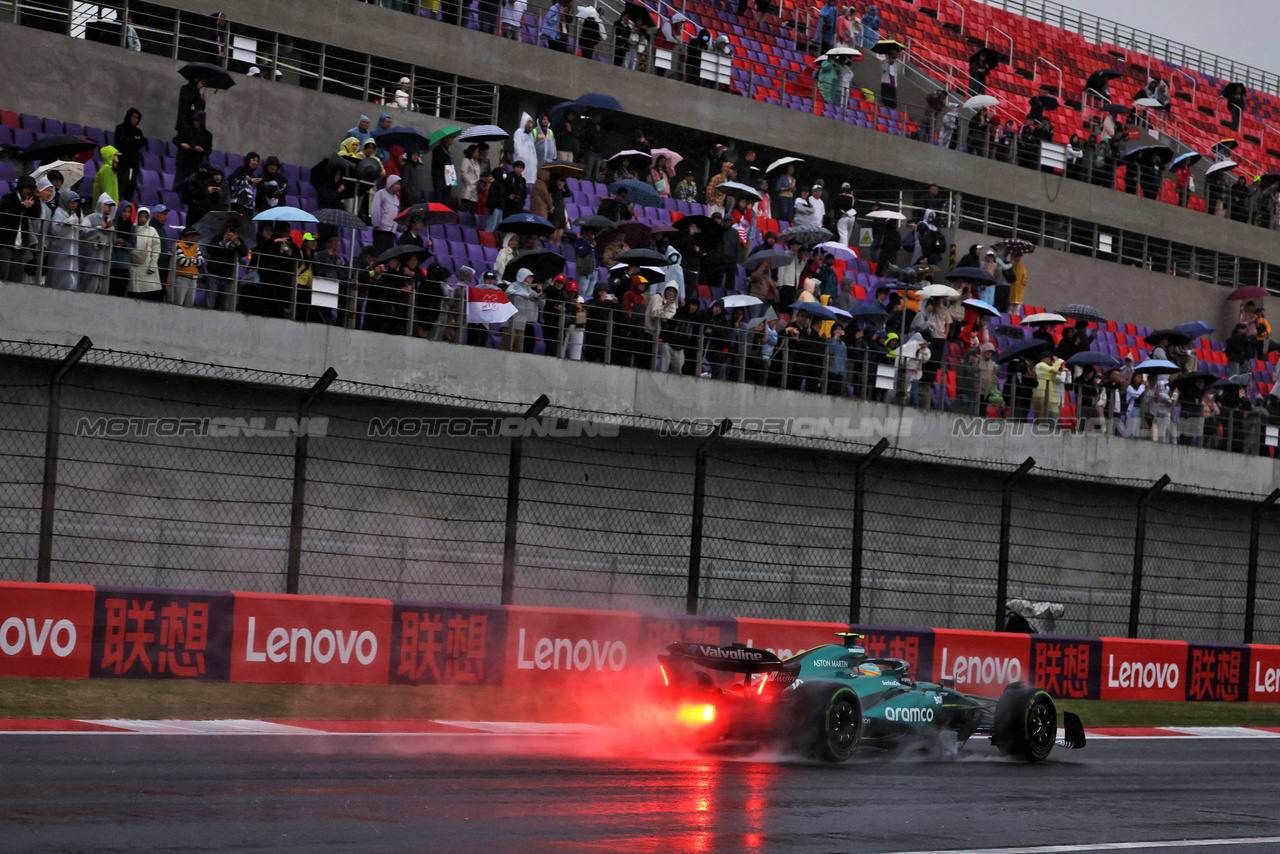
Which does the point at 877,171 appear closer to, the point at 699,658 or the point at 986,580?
the point at 986,580

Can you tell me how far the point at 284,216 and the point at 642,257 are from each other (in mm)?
4326

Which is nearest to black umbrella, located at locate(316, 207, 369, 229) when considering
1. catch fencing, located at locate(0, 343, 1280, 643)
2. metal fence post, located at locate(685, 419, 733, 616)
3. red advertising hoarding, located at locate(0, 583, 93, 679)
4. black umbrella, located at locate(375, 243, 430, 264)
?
black umbrella, located at locate(375, 243, 430, 264)

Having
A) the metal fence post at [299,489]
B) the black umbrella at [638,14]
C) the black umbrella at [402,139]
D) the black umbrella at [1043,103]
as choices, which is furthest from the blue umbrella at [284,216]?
the black umbrella at [1043,103]

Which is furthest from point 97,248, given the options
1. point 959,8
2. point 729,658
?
point 959,8

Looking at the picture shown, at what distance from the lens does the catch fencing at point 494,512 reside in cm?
1474

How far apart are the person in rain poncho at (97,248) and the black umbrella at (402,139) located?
5.02 meters

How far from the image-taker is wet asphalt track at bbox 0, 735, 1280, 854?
22.0 feet

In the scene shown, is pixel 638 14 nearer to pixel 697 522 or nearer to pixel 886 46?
pixel 886 46

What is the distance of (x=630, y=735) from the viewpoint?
11.2m

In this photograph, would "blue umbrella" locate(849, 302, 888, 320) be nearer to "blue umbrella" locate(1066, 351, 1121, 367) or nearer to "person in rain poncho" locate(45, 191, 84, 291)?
"blue umbrella" locate(1066, 351, 1121, 367)

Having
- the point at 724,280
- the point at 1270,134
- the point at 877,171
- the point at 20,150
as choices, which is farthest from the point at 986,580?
the point at 1270,134

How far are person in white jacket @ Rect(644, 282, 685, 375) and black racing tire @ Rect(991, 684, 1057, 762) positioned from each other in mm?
7468

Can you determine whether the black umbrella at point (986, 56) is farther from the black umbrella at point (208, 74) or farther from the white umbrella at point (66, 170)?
the white umbrella at point (66, 170)

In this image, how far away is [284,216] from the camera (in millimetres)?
16047
